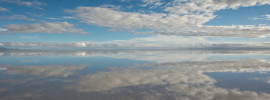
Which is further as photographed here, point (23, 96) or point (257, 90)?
point (257, 90)

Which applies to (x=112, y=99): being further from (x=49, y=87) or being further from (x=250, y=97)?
(x=250, y=97)

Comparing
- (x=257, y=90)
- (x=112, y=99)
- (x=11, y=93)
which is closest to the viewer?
(x=112, y=99)

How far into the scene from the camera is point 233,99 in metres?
9.78

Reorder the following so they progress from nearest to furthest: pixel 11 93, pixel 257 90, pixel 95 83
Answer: pixel 11 93
pixel 257 90
pixel 95 83

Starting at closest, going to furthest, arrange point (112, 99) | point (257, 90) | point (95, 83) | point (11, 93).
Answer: point (112, 99)
point (11, 93)
point (257, 90)
point (95, 83)

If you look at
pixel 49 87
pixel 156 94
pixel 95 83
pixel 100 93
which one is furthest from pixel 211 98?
pixel 49 87

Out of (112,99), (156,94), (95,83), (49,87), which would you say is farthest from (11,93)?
(156,94)

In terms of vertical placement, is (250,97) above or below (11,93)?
below

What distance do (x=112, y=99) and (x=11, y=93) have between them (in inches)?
256

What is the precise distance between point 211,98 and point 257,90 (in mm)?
4580

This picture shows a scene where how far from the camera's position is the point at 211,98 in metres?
9.83

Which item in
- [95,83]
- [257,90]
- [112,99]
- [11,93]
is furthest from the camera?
[95,83]

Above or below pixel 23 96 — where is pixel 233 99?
below

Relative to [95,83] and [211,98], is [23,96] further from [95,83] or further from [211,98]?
[211,98]
